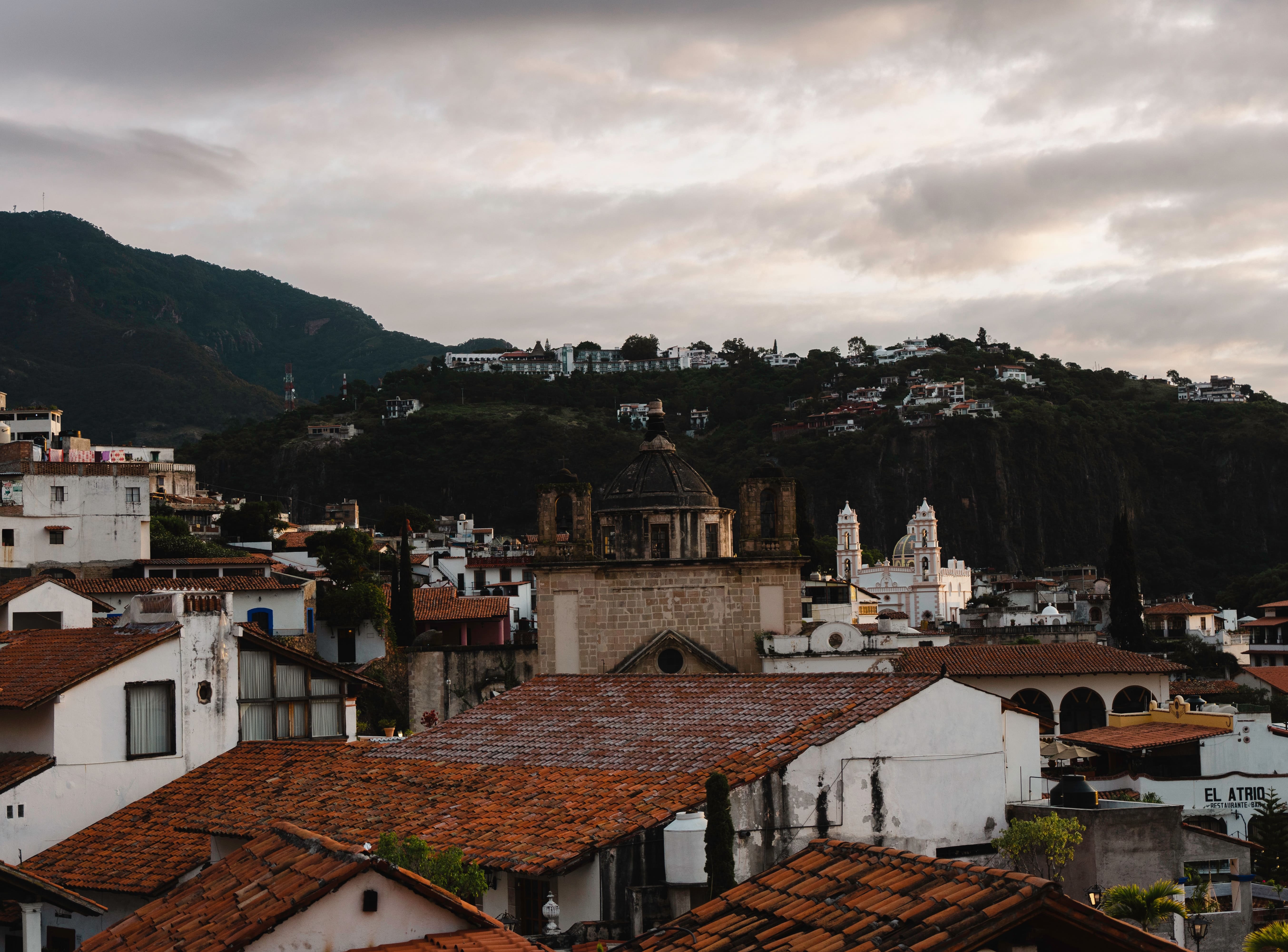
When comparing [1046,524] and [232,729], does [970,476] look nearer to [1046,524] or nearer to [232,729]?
[1046,524]

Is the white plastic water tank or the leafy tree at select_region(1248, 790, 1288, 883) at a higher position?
the white plastic water tank

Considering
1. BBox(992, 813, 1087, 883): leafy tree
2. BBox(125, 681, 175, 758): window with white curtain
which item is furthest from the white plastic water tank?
BBox(125, 681, 175, 758): window with white curtain

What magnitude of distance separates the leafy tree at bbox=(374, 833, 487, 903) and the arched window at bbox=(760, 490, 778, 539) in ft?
72.1

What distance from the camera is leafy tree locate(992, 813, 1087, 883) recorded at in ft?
56.9

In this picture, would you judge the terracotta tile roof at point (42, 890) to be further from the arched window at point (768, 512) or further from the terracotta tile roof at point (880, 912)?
the arched window at point (768, 512)

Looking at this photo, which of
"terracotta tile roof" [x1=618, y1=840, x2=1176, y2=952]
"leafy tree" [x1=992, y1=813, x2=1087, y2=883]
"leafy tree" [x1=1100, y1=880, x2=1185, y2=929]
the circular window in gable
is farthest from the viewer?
the circular window in gable

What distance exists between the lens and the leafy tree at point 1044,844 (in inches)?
683

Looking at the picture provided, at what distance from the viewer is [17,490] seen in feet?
211

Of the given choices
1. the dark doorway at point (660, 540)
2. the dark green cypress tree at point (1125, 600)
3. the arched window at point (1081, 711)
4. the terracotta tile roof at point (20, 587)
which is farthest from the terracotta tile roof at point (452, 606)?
the dark green cypress tree at point (1125, 600)

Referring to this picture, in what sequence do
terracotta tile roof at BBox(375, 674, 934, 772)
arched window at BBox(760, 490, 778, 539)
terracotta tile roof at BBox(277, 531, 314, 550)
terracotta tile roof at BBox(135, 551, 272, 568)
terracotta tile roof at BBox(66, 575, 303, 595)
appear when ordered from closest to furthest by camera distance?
terracotta tile roof at BBox(375, 674, 934, 772)
arched window at BBox(760, 490, 778, 539)
terracotta tile roof at BBox(66, 575, 303, 595)
terracotta tile roof at BBox(135, 551, 272, 568)
terracotta tile roof at BBox(277, 531, 314, 550)

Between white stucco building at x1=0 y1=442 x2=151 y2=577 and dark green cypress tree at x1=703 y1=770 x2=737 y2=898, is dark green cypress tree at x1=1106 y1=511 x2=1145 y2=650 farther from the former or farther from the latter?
dark green cypress tree at x1=703 y1=770 x2=737 y2=898

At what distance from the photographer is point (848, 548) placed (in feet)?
437

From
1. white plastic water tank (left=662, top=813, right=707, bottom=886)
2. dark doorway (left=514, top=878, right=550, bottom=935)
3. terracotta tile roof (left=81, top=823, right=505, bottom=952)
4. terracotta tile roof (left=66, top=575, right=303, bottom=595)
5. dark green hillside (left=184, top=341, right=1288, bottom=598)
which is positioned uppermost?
dark green hillside (left=184, top=341, right=1288, bottom=598)

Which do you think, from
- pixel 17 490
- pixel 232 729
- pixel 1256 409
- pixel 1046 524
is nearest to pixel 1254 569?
pixel 1046 524
